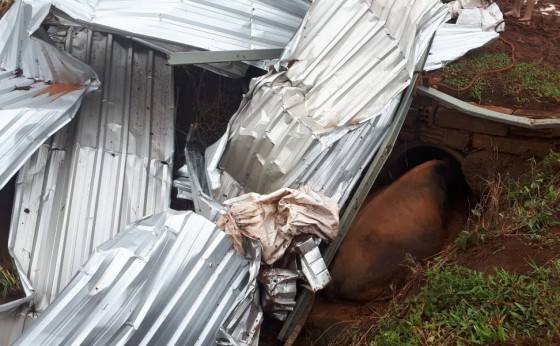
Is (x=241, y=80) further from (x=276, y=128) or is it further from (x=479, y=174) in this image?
(x=479, y=174)

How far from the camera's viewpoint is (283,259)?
4418mm

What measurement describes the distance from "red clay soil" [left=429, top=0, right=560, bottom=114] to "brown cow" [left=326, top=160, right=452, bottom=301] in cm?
99

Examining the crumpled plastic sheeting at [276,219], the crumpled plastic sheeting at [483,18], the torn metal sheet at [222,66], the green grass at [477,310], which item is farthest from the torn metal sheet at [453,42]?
the green grass at [477,310]

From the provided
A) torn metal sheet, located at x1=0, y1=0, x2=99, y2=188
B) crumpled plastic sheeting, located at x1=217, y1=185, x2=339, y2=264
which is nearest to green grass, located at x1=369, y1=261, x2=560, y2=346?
crumpled plastic sheeting, located at x1=217, y1=185, x2=339, y2=264

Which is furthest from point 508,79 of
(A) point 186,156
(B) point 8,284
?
(B) point 8,284

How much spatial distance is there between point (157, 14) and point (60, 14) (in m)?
0.76

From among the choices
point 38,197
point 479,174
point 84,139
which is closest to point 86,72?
point 84,139

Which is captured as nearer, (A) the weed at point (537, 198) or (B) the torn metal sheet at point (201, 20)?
(A) the weed at point (537, 198)

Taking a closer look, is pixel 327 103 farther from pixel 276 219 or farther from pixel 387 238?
pixel 387 238

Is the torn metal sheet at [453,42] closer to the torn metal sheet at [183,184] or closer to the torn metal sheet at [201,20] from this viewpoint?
the torn metal sheet at [201,20]

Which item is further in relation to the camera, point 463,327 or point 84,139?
point 84,139

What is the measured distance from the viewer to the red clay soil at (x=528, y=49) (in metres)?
5.48

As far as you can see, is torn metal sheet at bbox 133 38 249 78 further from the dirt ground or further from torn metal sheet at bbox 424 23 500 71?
the dirt ground

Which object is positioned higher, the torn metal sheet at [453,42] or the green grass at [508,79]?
the torn metal sheet at [453,42]
